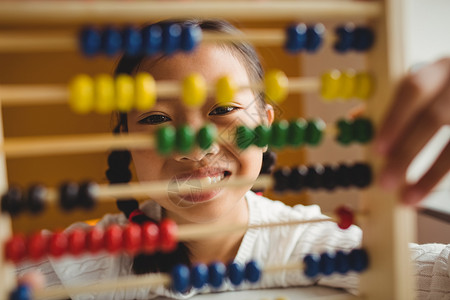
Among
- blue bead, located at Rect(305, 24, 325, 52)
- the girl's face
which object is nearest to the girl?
the girl's face

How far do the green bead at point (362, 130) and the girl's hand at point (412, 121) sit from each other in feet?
0.08

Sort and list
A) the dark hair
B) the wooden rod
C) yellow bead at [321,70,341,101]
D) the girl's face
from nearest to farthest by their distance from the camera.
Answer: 1. the wooden rod
2. yellow bead at [321,70,341,101]
3. the girl's face
4. the dark hair

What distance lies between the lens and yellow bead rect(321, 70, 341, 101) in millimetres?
553

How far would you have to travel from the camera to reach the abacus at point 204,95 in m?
0.48

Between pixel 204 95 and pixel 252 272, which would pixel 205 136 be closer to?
pixel 204 95

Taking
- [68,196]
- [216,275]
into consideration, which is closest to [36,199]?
[68,196]

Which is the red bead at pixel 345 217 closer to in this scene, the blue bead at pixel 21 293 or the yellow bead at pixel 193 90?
the yellow bead at pixel 193 90

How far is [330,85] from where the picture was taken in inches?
21.8

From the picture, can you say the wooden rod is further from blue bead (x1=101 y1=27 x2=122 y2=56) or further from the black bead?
the black bead

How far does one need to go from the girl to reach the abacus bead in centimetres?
30

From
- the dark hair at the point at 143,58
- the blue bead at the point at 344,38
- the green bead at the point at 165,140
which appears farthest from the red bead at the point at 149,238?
the dark hair at the point at 143,58

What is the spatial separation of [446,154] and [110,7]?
1.45ft

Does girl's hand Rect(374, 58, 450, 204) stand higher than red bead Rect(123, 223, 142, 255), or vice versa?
girl's hand Rect(374, 58, 450, 204)

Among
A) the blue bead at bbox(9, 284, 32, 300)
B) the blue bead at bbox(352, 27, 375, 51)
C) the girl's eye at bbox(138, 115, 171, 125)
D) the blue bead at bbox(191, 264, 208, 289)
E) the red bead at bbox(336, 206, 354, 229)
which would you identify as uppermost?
the blue bead at bbox(352, 27, 375, 51)
